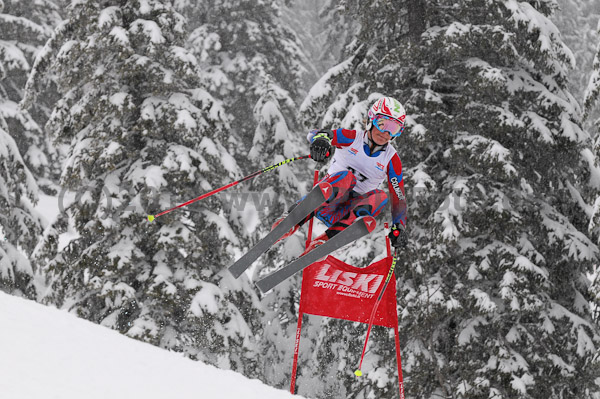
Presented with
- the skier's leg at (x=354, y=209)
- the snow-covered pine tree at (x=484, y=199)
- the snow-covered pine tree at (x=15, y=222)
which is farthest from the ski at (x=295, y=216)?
the snow-covered pine tree at (x=15, y=222)

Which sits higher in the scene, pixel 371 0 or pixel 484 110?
pixel 371 0

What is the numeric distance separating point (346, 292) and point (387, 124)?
76.6 inches

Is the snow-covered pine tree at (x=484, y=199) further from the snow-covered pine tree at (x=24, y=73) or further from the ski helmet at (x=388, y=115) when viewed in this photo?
the snow-covered pine tree at (x=24, y=73)

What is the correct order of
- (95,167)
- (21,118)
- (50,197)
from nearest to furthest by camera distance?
(95,167) < (21,118) < (50,197)

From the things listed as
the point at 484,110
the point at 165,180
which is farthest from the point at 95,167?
the point at 484,110

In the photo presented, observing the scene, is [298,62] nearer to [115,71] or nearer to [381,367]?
[115,71]

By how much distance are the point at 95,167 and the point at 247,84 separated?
941cm

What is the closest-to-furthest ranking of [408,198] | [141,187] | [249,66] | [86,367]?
[86,367] → [408,198] → [141,187] → [249,66]

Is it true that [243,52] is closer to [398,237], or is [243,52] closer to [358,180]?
[358,180]

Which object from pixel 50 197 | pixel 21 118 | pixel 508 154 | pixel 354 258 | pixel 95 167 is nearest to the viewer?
pixel 508 154

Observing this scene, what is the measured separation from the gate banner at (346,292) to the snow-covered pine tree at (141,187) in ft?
14.7

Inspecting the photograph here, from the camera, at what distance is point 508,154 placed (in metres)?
9.97

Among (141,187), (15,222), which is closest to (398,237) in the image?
(141,187)

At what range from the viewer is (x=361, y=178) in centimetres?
672
